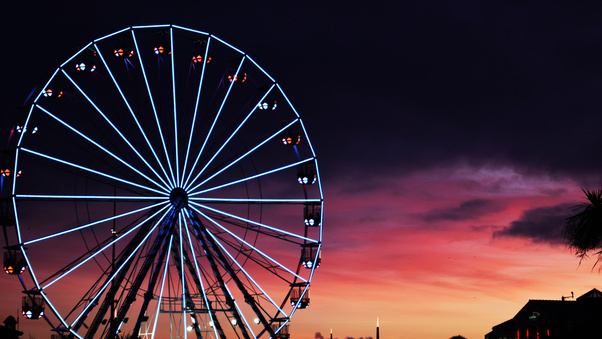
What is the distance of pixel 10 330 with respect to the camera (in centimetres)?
7081

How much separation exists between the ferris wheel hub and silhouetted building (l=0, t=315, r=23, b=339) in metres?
35.7

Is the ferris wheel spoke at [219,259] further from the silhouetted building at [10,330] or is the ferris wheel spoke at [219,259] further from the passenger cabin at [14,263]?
the silhouetted building at [10,330]

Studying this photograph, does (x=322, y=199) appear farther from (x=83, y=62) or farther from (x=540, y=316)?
(x=540, y=316)

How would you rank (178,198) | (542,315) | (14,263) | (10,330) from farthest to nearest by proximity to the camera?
(542,315)
(10,330)
(178,198)
(14,263)

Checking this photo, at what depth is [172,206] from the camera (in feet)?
129

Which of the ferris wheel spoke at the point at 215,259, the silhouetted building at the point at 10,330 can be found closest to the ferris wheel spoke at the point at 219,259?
the ferris wheel spoke at the point at 215,259

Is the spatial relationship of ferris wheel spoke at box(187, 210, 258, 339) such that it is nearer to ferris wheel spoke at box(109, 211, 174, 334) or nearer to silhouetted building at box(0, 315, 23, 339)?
ferris wheel spoke at box(109, 211, 174, 334)

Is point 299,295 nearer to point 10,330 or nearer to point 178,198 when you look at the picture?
point 178,198

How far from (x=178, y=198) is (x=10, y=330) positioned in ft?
127

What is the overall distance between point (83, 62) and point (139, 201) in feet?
27.3

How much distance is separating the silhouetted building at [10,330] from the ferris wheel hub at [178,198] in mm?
35671

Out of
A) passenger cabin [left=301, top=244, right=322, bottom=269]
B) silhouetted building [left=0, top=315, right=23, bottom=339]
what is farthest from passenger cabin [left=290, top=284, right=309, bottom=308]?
silhouetted building [left=0, top=315, right=23, bottom=339]

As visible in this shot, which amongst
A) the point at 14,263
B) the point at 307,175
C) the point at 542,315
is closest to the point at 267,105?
the point at 307,175

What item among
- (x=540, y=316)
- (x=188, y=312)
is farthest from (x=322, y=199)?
(x=540, y=316)
